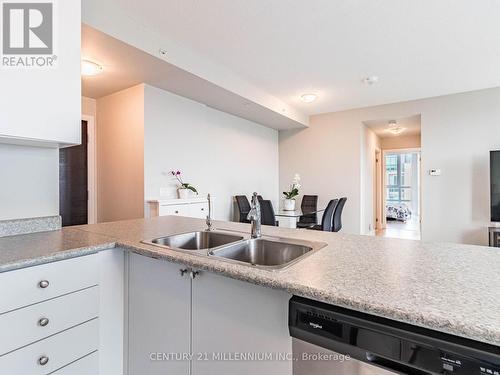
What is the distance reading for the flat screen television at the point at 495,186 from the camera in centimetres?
402

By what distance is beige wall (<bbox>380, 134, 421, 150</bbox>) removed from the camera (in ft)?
23.9

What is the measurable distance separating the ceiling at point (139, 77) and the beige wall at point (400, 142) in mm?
4516

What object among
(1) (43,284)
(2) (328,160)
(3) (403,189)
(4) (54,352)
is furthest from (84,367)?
(3) (403,189)

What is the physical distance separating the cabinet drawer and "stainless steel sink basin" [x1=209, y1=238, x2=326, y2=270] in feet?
2.11

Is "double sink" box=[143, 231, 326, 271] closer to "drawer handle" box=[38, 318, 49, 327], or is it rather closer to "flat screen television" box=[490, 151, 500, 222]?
"drawer handle" box=[38, 318, 49, 327]

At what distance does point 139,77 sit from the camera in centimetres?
328

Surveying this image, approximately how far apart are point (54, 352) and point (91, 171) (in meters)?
3.44

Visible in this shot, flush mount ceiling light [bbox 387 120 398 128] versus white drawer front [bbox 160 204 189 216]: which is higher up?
flush mount ceiling light [bbox 387 120 398 128]

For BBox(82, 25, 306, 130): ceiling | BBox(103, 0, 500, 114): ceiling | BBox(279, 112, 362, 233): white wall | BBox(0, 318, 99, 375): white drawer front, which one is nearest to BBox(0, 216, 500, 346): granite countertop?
BBox(0, 318, 99, 375): white drawer front

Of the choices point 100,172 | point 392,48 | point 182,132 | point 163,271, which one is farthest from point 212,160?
point 163,271

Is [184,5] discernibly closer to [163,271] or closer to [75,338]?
[163,271]

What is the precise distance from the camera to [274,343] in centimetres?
91

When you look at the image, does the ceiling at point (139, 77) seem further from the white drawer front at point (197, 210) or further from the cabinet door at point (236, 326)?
the cabinet door at point (236, 326)

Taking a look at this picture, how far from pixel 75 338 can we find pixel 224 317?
76 centimetres
